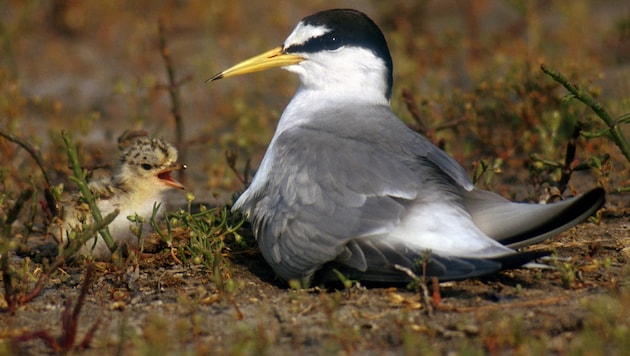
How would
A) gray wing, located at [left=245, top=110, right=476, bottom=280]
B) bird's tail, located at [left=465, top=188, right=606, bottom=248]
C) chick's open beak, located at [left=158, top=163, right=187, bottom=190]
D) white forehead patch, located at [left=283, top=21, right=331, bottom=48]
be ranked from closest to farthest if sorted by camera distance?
1. bird's tail, located at [left=465, top=188, right=606, bottom=248]
2. gray wing, located at [left=245, top=110, right=476, bottom=280]
3. chick's open beak, located at [left=158, top=163, right=187, bottom=190]
4. white forehead patch, located at [left=283, top=21, right=331, bottom=48]

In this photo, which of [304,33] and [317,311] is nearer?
[317,311]

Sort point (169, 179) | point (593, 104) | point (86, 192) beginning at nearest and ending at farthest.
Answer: point (86, 192) → point (593, 104) → point (169, 179)

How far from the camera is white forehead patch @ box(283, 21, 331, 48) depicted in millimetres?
4922

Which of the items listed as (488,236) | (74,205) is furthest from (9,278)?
(488,236)

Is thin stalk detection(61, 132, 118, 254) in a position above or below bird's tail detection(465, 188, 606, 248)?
below

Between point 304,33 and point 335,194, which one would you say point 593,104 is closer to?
point 335,194

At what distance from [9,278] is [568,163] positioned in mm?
2828

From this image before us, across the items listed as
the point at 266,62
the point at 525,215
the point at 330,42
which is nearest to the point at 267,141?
the point at 266,62

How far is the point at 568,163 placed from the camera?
4.84 meters

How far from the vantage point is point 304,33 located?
4.95m

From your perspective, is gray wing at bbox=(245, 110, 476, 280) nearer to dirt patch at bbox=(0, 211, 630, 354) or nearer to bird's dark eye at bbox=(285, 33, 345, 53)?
dirt patch at bbox=(0, 211, 630, 354)

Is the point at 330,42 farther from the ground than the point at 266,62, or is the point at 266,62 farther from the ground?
the point at 330,42

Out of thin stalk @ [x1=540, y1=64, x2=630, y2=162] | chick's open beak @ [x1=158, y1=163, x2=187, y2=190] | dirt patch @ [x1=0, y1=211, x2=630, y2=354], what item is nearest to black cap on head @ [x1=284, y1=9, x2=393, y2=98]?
chick's open beak @ [x1=158, y1=163, x2=187, y2=190]

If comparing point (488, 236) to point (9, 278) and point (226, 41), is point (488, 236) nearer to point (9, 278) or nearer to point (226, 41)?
point (9, 278)
